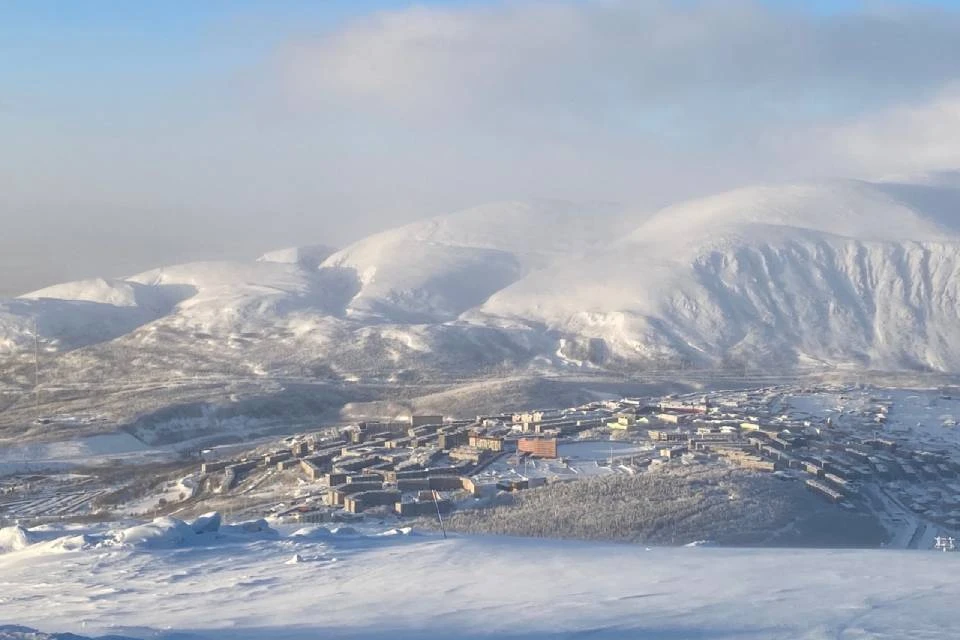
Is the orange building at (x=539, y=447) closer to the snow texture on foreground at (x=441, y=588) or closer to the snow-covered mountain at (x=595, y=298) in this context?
the snow texture on foreground at (x=441, y=588)

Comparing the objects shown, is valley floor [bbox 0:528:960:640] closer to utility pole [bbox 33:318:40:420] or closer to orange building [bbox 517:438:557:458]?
orange building [bbox 517:438:557:458]

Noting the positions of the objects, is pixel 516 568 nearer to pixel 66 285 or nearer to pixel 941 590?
pixel 941 590

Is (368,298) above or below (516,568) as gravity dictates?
above

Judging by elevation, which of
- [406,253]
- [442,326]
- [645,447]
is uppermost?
[406,253]

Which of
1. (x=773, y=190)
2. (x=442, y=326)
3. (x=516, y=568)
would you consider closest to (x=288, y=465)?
(x=516, y=568)

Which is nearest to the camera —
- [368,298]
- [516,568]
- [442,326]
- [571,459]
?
[516,568]

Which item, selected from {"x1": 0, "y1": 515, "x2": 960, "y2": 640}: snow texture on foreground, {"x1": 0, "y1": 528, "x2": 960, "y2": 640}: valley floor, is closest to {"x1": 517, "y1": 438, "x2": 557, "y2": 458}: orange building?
{"x1": 0, "y1": 515, "x2": 960, "y2": 640}: snow texture on foreground

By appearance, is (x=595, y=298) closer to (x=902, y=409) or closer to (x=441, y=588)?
(x=902, y=409)
